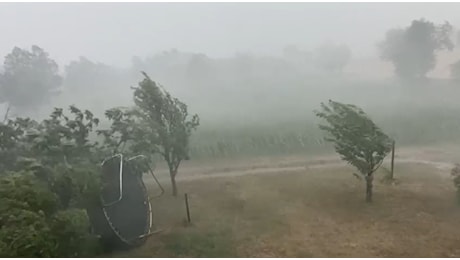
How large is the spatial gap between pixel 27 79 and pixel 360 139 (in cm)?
2267

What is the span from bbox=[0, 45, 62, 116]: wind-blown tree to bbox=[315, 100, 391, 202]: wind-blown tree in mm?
21133

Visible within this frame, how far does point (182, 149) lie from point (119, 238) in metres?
5.21

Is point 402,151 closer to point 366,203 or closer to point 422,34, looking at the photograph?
point 366,203

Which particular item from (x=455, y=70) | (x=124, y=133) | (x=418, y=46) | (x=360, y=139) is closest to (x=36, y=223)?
(x=124, y=133)

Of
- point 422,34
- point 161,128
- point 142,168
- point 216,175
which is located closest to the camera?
point 142,168

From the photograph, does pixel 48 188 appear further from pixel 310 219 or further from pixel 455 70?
pixel 455 70

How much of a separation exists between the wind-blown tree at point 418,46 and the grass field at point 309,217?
1977 cm

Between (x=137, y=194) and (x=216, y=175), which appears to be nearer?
(x=137, y=194)

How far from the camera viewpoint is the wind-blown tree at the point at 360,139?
15.6 m

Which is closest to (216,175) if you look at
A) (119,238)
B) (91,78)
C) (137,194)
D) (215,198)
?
(215,198)

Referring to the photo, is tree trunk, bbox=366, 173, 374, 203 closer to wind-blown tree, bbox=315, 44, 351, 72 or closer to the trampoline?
the trampoline

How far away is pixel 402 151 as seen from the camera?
23781 mm

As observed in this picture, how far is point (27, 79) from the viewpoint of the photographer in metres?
30.3

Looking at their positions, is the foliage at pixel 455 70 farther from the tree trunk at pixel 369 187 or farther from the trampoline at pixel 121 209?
the trampoline at pixel 121 209
